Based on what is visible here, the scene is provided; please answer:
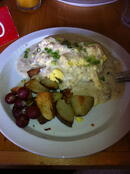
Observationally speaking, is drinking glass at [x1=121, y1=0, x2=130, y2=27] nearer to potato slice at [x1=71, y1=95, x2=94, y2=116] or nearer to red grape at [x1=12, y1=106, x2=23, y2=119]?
potato slice at [x1=71, y1=95, x2=94, y2=116]

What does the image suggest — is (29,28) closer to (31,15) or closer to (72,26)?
(31,15)

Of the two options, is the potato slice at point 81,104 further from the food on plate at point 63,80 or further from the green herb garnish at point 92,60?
the green herb garnish at point 92,60

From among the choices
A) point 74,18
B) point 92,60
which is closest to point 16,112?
point 92,60

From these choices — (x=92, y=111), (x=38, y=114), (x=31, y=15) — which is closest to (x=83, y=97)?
(x=92, y=111)

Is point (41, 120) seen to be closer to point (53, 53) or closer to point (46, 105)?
point (46, 105)

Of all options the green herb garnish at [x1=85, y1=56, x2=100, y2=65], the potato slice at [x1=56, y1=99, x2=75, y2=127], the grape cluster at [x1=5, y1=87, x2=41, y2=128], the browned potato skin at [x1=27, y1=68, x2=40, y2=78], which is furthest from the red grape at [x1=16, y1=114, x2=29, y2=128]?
the green herb garnish at [x1=85, y1=56, x2=100, y2=65]
